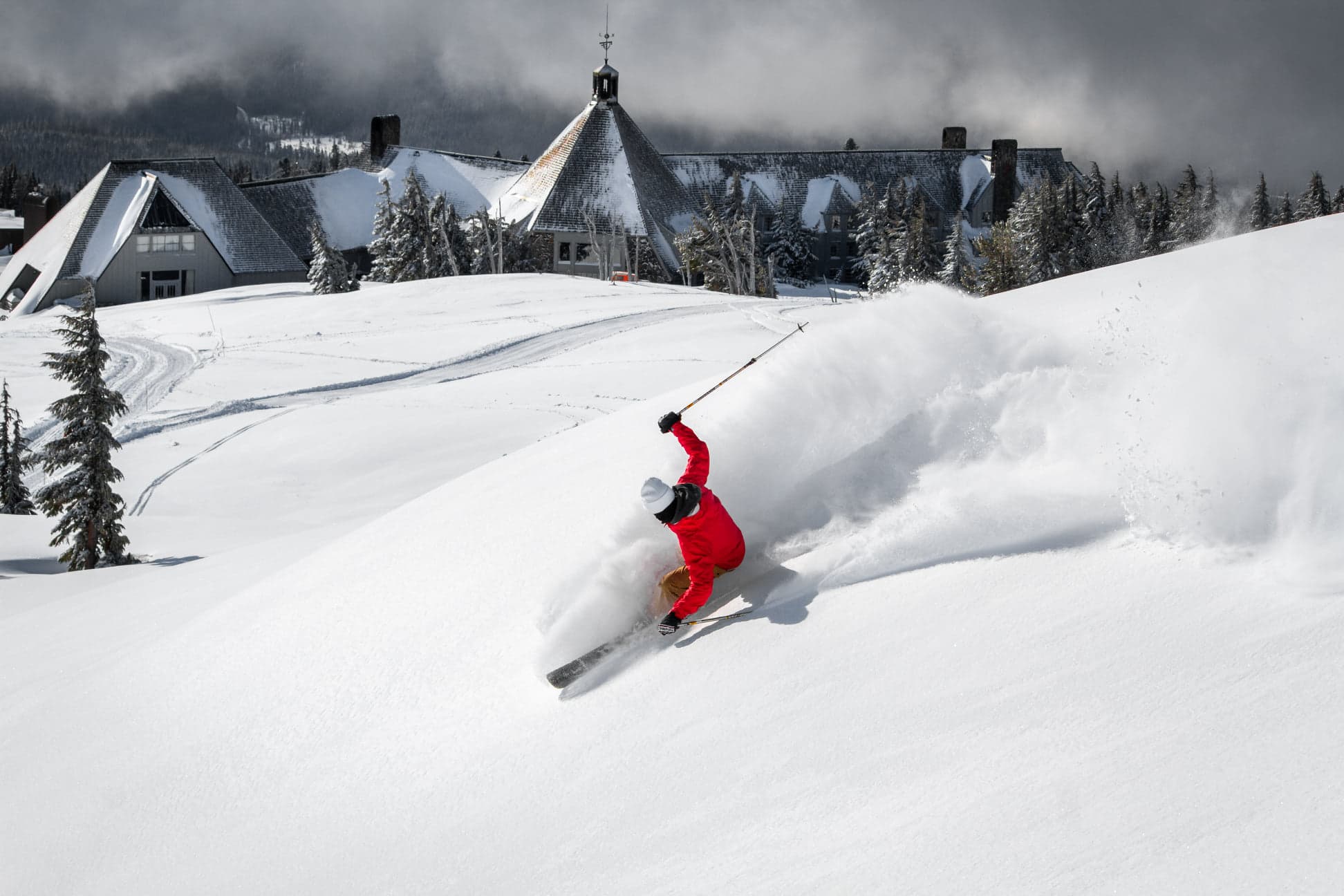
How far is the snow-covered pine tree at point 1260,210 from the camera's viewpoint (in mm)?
62688

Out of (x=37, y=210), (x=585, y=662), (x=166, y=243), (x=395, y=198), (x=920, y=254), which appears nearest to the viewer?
(x=585, y=662)

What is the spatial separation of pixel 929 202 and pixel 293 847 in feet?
202

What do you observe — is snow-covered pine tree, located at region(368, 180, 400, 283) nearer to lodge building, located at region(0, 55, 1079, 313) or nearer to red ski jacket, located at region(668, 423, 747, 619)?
lodge building, located at region(0, 55, 1079, 313)

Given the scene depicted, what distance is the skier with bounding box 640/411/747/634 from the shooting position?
5.39 meters

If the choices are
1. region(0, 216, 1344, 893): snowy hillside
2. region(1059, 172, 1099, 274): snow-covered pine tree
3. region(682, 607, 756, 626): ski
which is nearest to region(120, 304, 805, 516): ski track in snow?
region(0, 216, 1344, 893): snowy hillside

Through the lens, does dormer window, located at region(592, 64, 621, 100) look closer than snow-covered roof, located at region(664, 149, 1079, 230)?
Yes

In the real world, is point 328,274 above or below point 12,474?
above

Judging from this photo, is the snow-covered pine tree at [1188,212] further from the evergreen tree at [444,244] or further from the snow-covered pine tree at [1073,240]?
the evergreen tree at [444,244]

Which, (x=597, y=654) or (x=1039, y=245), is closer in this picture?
(x=597, y=654)

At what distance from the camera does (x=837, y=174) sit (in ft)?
208

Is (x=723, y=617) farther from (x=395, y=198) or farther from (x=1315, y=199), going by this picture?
(x=1315, y=199)

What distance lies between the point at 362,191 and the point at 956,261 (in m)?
31.6

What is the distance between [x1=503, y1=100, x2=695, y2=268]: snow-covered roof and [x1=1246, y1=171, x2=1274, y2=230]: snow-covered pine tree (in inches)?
1383

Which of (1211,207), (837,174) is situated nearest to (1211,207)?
(1211,207)
